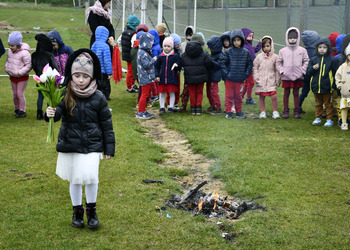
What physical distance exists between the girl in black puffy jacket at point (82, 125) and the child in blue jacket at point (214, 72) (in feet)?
20.6

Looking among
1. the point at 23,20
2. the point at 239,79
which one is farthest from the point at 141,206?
the point at 23,20

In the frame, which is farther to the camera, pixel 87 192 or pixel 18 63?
pixel 18 63

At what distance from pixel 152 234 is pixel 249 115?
268 inches

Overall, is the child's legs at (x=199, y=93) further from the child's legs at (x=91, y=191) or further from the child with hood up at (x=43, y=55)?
the child's legs at (x=91, y=191)

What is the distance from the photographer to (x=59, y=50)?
10.5 metres

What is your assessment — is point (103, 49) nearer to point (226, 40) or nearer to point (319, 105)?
point (226, 40)

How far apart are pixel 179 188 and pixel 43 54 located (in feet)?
16.4

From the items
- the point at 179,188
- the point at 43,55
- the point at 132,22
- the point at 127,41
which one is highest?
the point at 132,22

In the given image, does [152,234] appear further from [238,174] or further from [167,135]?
[167,135]

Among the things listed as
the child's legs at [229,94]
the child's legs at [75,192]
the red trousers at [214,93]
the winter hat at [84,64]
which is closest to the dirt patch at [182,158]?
the red trousers at [214,93]

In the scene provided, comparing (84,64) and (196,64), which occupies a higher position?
(84,64)

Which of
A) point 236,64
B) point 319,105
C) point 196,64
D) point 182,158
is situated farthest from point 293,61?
point 182,158

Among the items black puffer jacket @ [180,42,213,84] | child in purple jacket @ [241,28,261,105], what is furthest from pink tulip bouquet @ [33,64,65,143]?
child in purple jacket @ [241,28,261,105]

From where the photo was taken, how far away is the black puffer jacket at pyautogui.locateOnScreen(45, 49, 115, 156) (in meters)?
4.93
